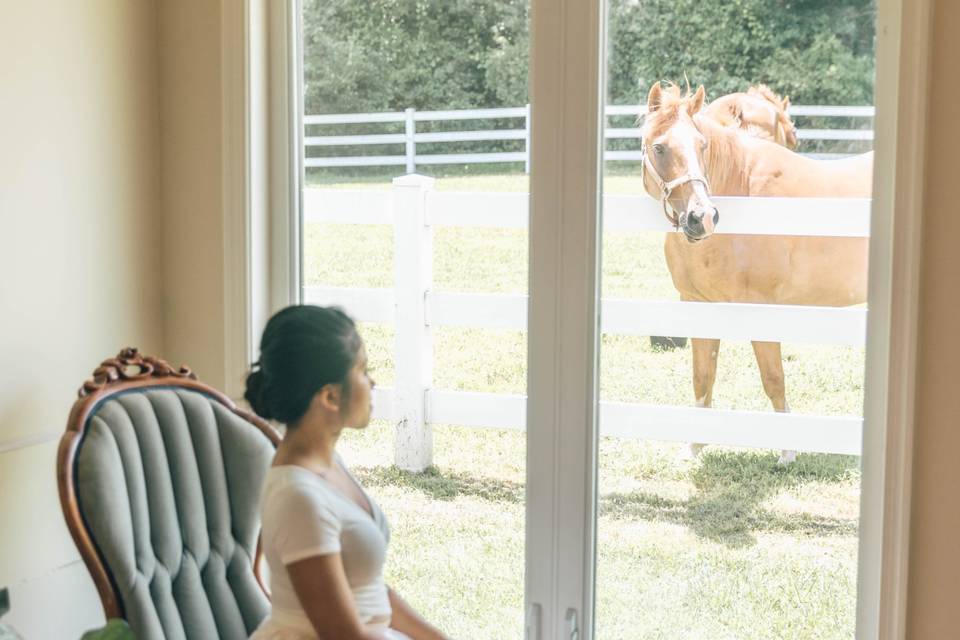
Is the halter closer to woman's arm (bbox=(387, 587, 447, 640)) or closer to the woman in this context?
the woman

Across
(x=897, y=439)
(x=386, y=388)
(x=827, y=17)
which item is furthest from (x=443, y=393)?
(x=827, y=17)

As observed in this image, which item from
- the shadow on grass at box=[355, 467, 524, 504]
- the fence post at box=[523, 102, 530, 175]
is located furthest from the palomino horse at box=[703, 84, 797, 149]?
the shadow on grass at box=[355, 467, 524, 504]

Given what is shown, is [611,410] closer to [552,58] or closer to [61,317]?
[552,58]

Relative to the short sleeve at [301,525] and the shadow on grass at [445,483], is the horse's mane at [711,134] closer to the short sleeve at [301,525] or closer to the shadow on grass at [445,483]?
the shadow on grass at [445,483]

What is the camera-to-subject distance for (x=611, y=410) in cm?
240

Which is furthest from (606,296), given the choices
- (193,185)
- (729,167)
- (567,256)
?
(193,185)

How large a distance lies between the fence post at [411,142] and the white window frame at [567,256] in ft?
1.03

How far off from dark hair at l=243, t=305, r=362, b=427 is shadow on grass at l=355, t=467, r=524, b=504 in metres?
0.88

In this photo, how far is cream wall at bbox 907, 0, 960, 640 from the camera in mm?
2025

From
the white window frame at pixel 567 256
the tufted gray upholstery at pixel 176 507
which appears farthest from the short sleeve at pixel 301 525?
the white window frame at pixel 567 256

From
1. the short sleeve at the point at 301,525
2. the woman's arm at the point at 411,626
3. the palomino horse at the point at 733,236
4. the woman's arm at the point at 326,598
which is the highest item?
the palomino horse at the point at 733,236

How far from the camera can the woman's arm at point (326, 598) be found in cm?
161

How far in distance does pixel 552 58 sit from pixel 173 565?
1.31 m

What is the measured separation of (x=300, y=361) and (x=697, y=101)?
108 cm
